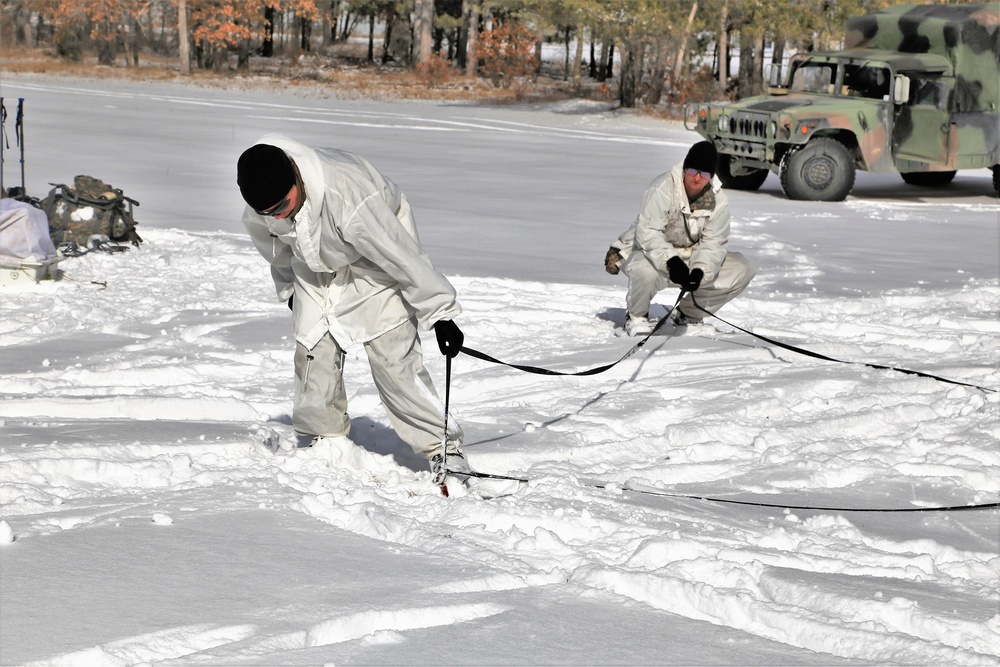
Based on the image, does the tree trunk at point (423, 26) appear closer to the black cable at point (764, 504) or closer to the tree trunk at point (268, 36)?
the tree trunk at point (268, 36)

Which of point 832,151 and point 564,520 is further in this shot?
point 832,151

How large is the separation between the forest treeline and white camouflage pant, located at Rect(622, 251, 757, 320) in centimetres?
1058

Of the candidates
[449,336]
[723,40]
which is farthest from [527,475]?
[723,40]

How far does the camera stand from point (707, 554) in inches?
148

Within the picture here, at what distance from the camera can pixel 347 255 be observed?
4.10 metres

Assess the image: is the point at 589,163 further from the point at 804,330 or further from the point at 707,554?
the point at 707,554

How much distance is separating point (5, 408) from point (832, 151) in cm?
1084

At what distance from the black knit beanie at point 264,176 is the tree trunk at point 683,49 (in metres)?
25.1

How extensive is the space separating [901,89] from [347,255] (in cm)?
1140

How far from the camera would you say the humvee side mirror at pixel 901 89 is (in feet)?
45.8

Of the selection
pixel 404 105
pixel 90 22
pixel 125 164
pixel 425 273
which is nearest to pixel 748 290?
pixel 425 273

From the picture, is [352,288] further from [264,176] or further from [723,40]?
[723,40]

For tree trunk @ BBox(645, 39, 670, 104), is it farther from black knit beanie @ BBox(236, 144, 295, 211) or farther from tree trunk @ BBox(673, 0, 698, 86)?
black knit beanie @ BBox(236, 144, 295, 211)

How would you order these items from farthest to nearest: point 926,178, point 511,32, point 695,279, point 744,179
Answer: point 511,32
point 926,178
point 744,179
point 695,279
